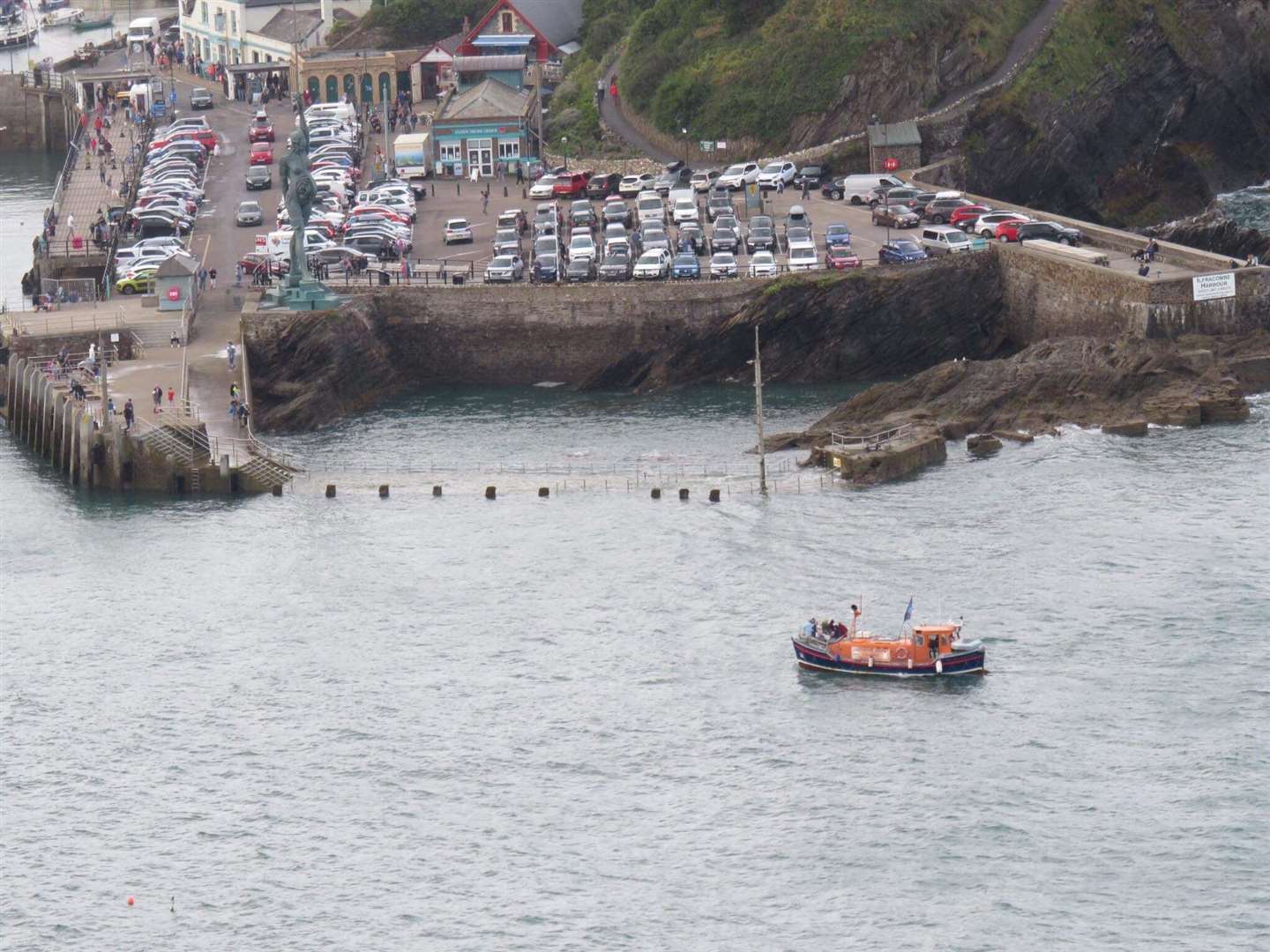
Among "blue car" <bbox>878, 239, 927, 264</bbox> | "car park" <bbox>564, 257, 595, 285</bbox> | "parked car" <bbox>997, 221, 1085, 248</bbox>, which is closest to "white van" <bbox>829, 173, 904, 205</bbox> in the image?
"parked car" <bbox>997, 221, 1085, 248</bbox>

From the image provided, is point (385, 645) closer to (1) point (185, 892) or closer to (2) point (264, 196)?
Answer: (1) point (185, 892)

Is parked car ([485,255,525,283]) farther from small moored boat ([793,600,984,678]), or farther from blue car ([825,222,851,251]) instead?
small moored boat ([793,600,984,678])

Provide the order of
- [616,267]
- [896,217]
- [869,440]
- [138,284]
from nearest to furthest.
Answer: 1. [869,440]
2. [616,267]
3. [138,284]
4. [896,217]

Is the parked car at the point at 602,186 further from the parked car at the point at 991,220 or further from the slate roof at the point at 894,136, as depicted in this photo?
the parked car at the point at 991,220

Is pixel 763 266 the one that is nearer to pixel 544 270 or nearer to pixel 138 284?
pixel 544 270

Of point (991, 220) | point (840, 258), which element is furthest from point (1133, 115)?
point (840, 258)

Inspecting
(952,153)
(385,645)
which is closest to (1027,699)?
(385,645)
